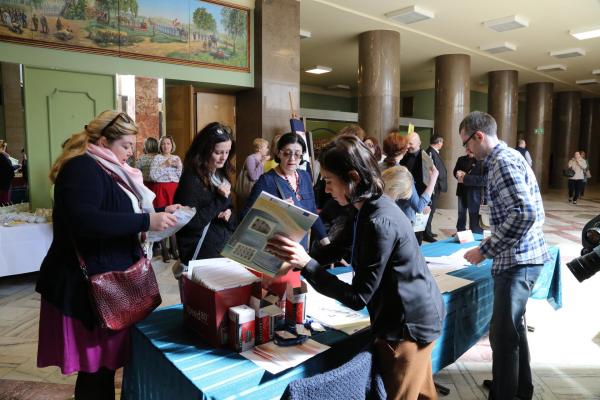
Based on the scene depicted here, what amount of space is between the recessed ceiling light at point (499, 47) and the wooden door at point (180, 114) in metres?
8.07

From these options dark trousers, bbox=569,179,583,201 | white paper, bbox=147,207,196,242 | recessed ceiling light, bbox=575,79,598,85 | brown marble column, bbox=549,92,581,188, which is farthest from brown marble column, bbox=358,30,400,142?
brown marble column, bbox=549,92,581,188

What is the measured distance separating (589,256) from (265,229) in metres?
1.32

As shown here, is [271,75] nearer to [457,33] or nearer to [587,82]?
[457,33]

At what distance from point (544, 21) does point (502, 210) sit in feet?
28.7

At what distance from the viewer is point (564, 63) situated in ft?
42.9

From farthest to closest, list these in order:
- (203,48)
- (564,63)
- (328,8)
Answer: (564,63) → (328,8) → (203,48)

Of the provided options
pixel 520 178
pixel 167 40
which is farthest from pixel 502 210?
pixel 167 40

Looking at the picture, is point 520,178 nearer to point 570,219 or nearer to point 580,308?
point 580,308

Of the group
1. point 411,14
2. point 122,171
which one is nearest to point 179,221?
point 122,171

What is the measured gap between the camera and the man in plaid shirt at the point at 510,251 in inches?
84.0

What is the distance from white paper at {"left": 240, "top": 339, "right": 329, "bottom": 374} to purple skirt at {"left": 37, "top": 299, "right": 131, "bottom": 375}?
64cm

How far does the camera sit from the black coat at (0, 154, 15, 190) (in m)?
5.02

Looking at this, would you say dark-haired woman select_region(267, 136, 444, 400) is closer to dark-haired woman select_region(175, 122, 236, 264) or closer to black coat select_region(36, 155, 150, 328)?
black coat select_region(36, 155, 150, 328)

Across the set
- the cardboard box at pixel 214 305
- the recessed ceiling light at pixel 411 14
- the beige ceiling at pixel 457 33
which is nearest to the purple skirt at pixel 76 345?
the cardboard box at pixel 214 305
